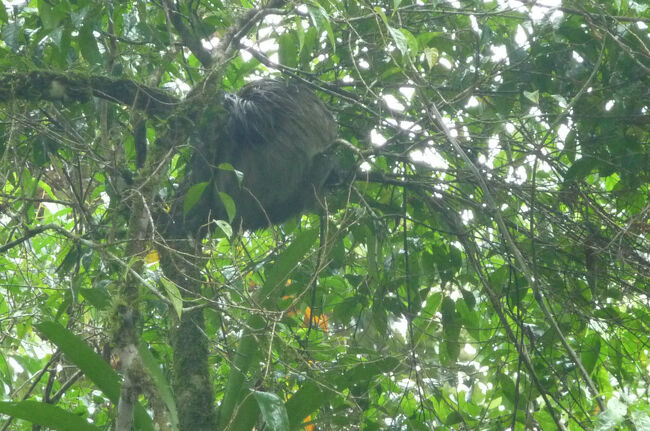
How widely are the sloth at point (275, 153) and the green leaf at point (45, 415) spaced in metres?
1.07

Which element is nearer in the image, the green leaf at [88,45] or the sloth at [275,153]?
the green leaf at [88,45]

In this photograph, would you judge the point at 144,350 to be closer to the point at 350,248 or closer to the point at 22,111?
the point at 22,111

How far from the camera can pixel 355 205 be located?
304 centimetres

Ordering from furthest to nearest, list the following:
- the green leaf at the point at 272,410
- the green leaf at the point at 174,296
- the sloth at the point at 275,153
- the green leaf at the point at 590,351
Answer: the sloth at the point at 275,153 < the green leaf at the point at 590,351 < the green leaf at the point at 272,410 < the green leaf at the point at 174,296

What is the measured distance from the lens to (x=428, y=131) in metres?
2.61

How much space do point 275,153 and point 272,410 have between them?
1.46 m

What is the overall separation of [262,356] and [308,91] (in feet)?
4.37

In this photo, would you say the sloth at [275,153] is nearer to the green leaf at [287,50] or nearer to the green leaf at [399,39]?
the green leaf at [287,50]

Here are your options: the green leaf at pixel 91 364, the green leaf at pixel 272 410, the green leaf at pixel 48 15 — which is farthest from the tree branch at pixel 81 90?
the green leaf at pixel 272 410

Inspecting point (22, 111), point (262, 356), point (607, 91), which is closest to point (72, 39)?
point (22, 111)

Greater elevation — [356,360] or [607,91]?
[607,91]

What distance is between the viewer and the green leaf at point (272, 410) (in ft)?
5.61

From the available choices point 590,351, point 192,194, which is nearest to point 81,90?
point 192,194

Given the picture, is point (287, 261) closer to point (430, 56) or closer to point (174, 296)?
point (174, 296)
